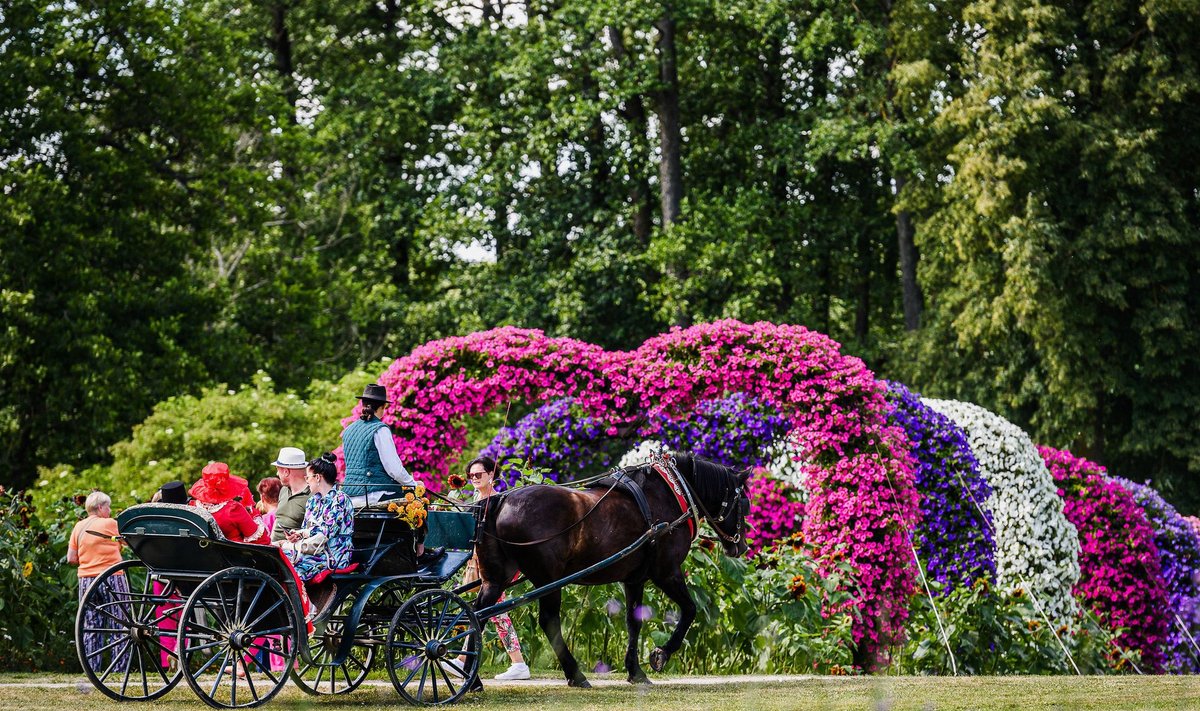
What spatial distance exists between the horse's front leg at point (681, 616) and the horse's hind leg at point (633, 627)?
0.35 feet

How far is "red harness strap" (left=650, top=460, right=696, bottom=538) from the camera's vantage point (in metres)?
9.56

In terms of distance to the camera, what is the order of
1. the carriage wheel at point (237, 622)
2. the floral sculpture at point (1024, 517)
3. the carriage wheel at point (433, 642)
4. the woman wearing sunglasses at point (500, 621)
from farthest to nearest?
the floral sculpture at point (1024, 517)
the woman wearing sunglasses at point (500, 621)
the carriage wheel at point (433, 642)
the carriage wheel at point (237, 622)

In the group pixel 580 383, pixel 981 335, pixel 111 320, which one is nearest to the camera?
pixel 580 383

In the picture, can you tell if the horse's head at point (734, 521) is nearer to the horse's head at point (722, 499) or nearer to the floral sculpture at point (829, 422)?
the horse's head at point (722, 499)

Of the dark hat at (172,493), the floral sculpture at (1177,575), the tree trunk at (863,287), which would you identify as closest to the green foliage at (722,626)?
the dark hat at (172,493)

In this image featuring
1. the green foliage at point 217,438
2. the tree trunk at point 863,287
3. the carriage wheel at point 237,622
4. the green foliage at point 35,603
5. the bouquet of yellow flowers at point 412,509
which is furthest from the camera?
the tree trunk at point 863,287

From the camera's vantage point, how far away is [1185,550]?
18031 millimetres

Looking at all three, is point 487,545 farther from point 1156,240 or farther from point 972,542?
point 1156,240

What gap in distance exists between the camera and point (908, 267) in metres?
27.7

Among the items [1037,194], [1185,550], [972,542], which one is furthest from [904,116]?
[972,542]

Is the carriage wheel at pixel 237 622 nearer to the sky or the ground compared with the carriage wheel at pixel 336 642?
nearer to the sky

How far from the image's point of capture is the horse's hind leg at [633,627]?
369 inches

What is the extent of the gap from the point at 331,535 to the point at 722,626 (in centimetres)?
439

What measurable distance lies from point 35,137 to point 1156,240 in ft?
59.2
